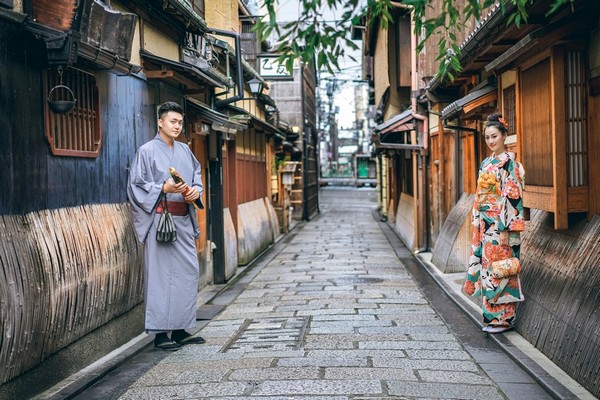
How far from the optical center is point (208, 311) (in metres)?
11.4

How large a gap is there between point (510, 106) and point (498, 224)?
2.20 m

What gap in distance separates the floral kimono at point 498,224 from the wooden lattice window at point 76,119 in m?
4.42

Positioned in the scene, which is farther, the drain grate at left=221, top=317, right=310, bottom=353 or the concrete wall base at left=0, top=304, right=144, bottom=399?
the drain grate at left=221, top=317, right=310, bottom=353

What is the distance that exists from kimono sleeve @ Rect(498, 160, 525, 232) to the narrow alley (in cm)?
137

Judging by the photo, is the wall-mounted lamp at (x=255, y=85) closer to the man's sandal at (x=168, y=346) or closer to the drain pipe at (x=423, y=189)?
the drain pipe at (x=423, y=189)

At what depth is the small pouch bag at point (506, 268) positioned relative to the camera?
8422mm

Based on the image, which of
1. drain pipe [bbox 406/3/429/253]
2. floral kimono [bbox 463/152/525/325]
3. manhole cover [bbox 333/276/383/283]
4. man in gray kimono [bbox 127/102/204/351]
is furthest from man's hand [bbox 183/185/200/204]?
drain pipe [bbox 406/3/429/253]

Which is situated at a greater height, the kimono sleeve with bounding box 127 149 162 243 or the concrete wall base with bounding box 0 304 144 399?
the kimono sleeve with bounding box 127 149 162 243

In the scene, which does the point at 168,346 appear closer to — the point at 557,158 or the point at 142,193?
the point at 142,193

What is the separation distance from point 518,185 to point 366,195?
181ft

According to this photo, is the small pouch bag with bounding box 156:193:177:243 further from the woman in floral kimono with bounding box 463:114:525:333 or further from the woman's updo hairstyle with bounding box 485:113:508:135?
the woman's updo hairstyle with bounding box 485:113:508:135

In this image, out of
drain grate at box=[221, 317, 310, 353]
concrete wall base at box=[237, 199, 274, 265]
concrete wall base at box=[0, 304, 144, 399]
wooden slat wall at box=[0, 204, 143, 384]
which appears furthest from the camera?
concrete wall base at box=[237, 199, 274, 265]

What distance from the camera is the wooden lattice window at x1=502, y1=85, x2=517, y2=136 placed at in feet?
32.3

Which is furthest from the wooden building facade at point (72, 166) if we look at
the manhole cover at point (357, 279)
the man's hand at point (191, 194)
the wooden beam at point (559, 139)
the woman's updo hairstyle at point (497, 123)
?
the manhole cover at point (357, 279)
